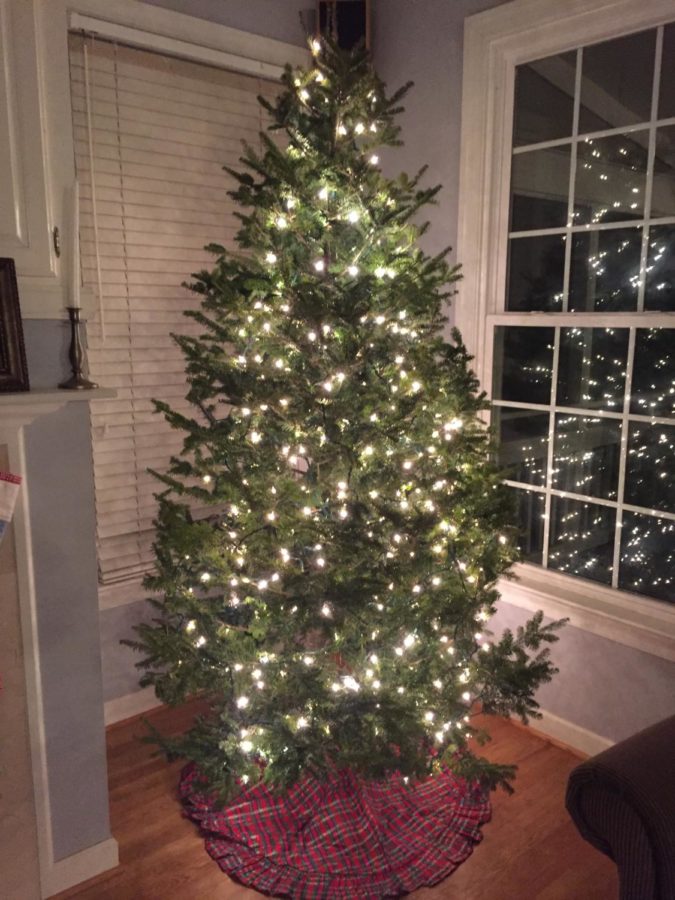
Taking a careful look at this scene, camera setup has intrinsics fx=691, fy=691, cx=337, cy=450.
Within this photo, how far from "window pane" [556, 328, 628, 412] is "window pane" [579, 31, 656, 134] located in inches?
26.9

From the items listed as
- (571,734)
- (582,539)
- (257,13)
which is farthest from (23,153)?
(571,734)

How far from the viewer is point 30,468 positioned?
172 centimetres

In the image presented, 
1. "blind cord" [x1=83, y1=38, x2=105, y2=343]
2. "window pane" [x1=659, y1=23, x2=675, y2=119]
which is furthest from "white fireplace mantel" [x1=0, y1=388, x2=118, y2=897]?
"window pane" [x1=659, y1=23, x2=675, y2=119]

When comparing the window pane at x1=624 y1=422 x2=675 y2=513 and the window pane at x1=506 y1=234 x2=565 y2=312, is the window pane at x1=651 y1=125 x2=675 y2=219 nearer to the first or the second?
the window pane at x1=506 y1=234 x2=565 y2=312

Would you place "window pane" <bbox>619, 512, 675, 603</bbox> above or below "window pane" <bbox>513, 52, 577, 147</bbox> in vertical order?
below

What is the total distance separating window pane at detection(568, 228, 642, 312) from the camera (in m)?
2.28

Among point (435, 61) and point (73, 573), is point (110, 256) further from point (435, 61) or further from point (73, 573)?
point (435, 61)

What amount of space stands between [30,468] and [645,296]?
6.29 feet

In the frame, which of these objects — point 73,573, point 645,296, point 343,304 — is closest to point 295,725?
point 73,573

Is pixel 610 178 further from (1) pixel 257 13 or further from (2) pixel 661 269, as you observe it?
(1) pixel 257 13

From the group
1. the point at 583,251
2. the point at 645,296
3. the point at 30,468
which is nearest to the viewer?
the point at 30,468

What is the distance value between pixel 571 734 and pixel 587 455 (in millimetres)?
1015

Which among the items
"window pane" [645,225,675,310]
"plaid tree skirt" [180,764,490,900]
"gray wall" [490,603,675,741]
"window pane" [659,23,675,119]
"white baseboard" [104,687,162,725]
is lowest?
"plaid tree skirt" [180,764,490,900]

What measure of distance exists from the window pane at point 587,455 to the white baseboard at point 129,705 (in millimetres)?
1782
